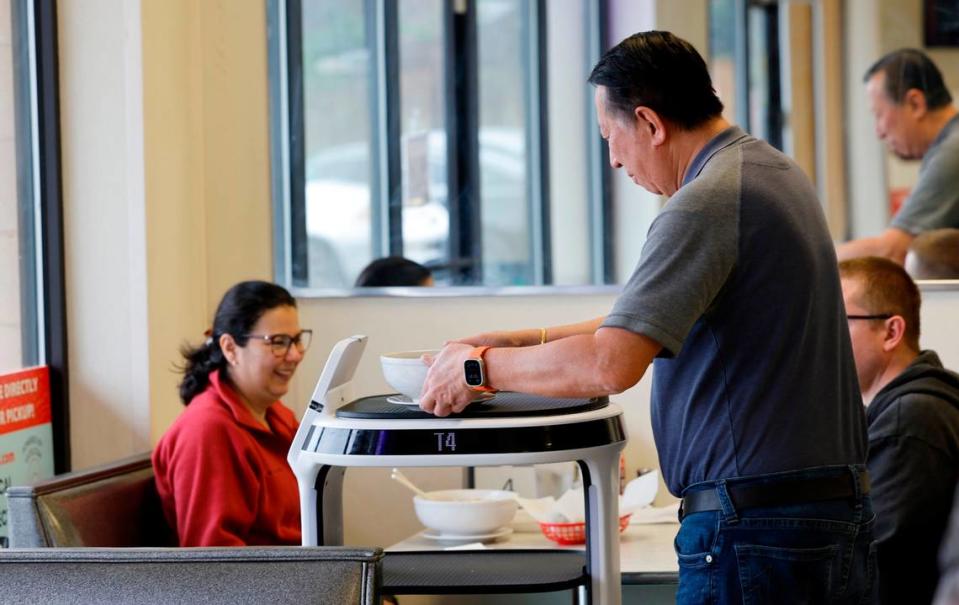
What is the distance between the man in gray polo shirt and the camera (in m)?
1.60

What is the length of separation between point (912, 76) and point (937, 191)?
35 centimetres

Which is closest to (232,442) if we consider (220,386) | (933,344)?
(220,386)

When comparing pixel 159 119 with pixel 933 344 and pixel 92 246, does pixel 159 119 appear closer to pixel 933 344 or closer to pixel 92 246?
pixel 92 246

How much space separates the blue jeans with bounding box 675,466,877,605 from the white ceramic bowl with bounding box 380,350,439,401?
1.37 ft

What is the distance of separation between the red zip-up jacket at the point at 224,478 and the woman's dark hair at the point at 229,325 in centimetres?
5

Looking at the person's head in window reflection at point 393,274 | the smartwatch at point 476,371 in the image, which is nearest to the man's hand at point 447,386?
the smartwatch at point 476,371

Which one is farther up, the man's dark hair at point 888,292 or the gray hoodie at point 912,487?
the man's dark hair at point 888,292

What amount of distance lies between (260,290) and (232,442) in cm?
38

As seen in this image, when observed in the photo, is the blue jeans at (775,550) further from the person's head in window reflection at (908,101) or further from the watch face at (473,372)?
the person's head in window reflection at (908,101)

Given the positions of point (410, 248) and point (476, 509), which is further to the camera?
point (410, 248)

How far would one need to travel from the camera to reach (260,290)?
2852 mm

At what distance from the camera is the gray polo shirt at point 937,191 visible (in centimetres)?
321

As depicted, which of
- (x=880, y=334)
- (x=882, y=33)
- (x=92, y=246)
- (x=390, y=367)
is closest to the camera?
(x=390, y=367)

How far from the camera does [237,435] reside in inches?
105
